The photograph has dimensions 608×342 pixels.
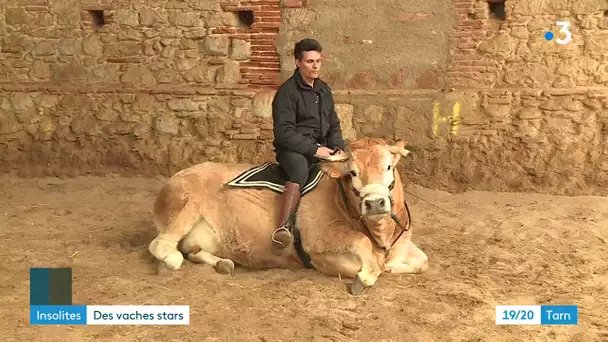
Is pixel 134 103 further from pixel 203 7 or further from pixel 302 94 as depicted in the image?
pixel 302 94

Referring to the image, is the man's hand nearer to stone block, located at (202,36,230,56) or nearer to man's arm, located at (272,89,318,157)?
man's arm, located at (272,89,318,157)

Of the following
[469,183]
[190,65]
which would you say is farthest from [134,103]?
[469,183]

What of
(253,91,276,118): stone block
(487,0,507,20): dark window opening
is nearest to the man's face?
(253,91,276,118): stone block

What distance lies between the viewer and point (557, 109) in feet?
21.4

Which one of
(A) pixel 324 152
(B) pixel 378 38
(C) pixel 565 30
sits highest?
(C) pixel 565 30

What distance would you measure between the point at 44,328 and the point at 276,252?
1.65 metres

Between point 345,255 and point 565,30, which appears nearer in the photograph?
point 345,255

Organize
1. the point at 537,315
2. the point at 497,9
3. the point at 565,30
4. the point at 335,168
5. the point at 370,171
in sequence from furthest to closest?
the point at 497,9, the point at 565,30, the point at 335,168, the point at 370,171, the point at 537,315

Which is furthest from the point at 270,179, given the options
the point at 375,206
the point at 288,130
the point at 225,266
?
the point at 375,206

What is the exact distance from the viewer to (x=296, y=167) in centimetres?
451

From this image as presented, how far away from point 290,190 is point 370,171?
27.3 inches

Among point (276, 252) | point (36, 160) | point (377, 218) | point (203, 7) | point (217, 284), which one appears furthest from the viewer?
→ point (36, 160)

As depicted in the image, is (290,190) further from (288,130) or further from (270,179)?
(288,130)

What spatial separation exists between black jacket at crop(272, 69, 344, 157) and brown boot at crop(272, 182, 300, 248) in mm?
272
